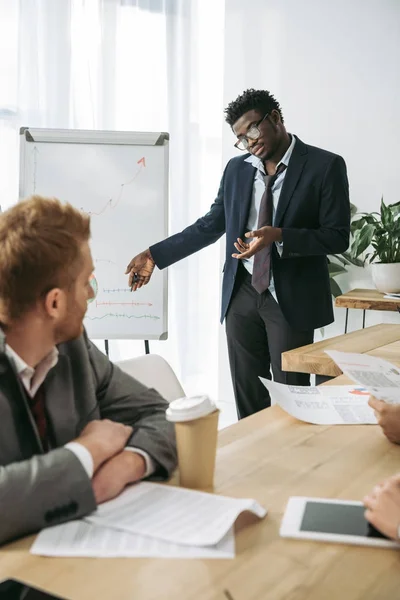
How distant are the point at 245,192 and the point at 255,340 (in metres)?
0.61

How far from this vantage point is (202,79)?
168 inches

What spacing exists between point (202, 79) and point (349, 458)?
3.44 m

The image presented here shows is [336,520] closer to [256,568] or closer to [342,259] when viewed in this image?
[256,568]

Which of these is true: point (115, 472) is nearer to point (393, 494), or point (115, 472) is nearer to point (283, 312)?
point (393, 494)

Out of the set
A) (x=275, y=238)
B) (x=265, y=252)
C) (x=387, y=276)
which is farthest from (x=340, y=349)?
(x=387, y=276)

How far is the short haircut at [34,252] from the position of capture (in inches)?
41.3

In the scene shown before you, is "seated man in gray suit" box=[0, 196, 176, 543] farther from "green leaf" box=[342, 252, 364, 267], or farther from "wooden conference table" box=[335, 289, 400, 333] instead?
"green leaf" box=[342, 252, 364, 267]

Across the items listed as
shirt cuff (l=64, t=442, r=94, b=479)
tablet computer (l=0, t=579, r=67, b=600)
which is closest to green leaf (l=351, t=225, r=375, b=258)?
shirt cuff (l=64, t=442, r=94, b=479)

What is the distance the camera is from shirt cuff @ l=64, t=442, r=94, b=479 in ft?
3.23

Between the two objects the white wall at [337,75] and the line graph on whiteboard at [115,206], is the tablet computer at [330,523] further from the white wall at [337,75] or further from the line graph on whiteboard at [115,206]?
the white wall at [337,75]

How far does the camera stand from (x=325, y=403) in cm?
152

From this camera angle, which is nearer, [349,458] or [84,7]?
[349,458]

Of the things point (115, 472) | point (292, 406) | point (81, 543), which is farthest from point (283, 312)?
point (81, 543)

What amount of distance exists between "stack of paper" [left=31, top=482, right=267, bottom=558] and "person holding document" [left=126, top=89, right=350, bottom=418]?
1703 millimetres
